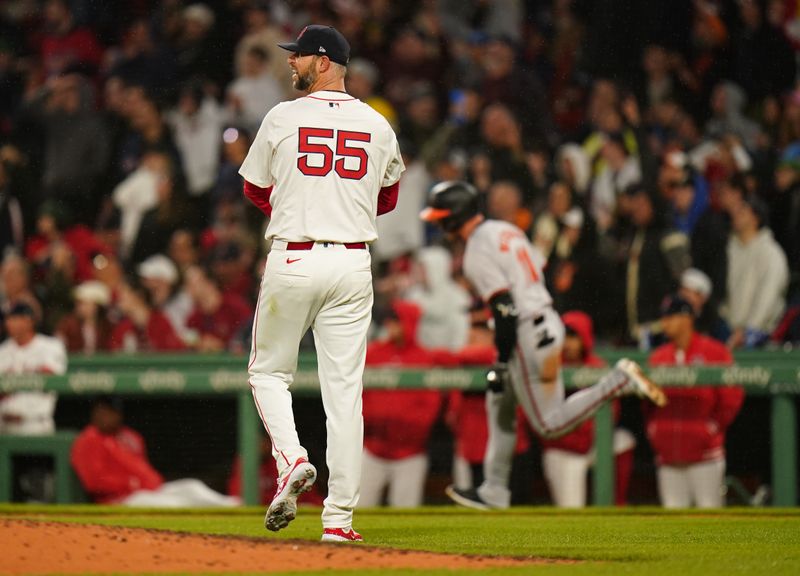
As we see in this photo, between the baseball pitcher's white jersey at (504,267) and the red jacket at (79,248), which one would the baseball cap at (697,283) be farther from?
the red jacket at (79,248)

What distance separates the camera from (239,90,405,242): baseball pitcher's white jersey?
5.41m

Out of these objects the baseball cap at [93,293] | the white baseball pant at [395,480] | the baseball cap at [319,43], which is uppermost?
the baseball cap at [319,43]

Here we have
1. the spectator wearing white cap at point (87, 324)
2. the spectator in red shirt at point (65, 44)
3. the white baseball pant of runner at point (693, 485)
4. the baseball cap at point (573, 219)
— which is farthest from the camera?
the spectator in red shirt at point (65, 44)

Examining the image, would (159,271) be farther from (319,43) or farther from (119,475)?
(319,43)

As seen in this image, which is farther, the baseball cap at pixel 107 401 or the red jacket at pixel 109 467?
the baseball cap at pixel 107 401

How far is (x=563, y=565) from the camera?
488cm

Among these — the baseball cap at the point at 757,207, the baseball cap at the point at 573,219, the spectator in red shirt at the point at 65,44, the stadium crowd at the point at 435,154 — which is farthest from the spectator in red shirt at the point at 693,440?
the spectator in red shirt at the point at 65,44

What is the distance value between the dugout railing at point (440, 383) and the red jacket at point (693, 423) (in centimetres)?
13

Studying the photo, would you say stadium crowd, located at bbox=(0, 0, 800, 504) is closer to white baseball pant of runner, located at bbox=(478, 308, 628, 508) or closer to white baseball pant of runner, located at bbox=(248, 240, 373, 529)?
white baseball pant of runner, located at bbox=(478, 308, 628, 508)

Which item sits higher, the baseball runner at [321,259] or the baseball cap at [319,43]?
the baseball cap at [319,43]

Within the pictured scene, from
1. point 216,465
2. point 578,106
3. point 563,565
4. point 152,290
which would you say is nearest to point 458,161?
point 578,106

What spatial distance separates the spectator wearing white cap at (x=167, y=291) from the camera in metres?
11.3

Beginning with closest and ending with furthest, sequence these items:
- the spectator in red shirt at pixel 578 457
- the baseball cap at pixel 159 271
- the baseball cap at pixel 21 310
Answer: the spectator in red shirt at pixel 578 457, the baseball cap at pixel 21 310, the baseball cap at pixel 159 271

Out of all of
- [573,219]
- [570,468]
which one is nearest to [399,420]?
[570,468]
